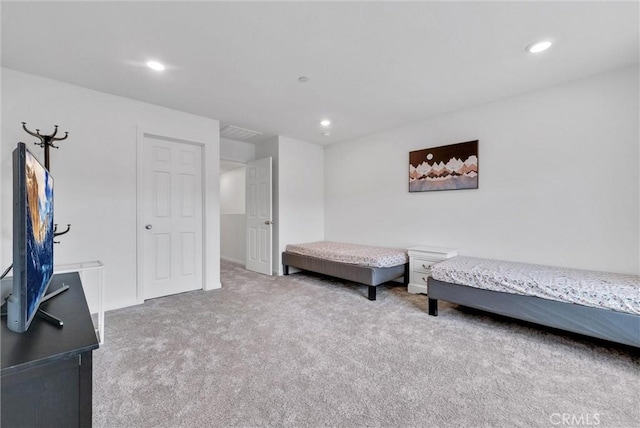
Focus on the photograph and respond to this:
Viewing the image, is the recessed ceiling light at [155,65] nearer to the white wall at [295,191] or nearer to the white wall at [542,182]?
the white wall at [295,191]

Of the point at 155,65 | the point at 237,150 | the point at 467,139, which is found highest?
the point at 155,65

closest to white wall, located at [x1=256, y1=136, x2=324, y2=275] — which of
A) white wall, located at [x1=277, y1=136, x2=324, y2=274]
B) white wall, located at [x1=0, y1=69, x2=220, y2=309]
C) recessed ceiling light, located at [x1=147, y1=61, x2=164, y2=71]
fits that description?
white wall, located at [x1=277, y1=136, x2=324, y2=274]

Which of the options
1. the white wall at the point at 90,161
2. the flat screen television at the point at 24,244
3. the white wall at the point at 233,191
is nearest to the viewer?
the flat screen television at the point at 24,244

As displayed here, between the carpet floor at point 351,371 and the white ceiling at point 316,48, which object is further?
the white ceiling at point 316,48

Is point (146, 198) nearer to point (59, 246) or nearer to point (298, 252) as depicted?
point (59, 246)

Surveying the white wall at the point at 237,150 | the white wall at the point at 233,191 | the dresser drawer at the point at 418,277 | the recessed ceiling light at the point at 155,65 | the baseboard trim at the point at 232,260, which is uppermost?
the recessed ceiling light at the point at 155,65

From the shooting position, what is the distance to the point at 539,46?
82.7 inches

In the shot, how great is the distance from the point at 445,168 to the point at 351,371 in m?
2.76

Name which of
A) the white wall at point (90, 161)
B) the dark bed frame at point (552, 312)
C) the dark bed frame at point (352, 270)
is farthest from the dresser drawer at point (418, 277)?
the white wall at point (90, 161)

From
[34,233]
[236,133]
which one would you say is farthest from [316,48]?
[236,133]

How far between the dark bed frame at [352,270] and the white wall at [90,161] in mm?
2070

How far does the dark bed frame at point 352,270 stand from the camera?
3.29 meters

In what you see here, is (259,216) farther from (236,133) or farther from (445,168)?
(445,168)

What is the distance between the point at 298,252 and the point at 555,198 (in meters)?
3.17
